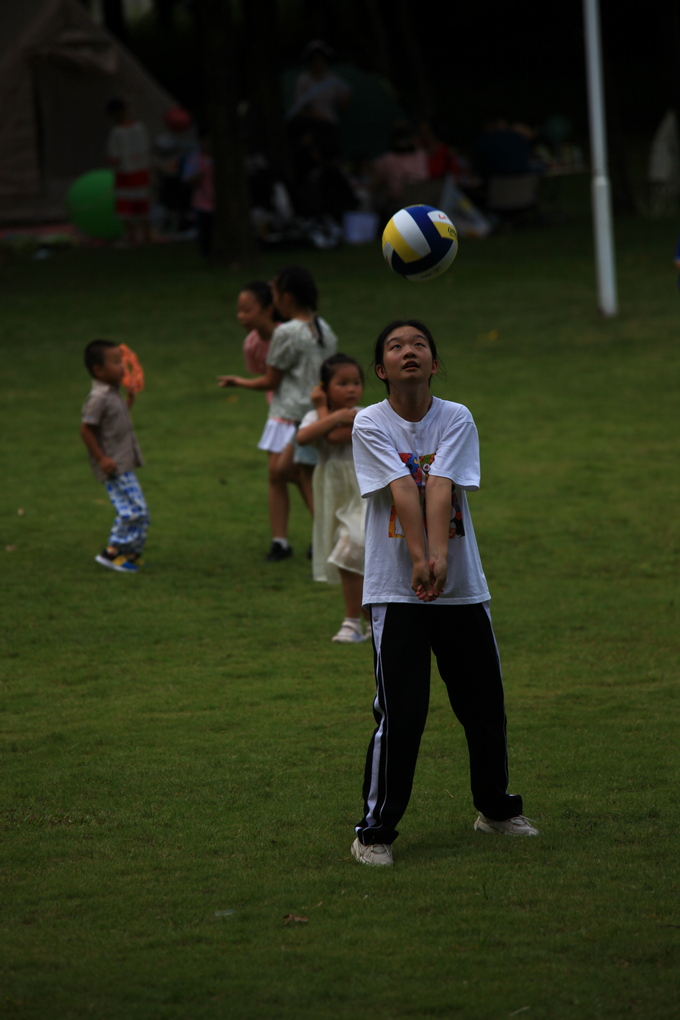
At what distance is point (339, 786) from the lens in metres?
4.93

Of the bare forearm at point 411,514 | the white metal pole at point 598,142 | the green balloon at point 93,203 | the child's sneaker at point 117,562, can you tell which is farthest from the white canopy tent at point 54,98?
the bare forearm at point 411,514

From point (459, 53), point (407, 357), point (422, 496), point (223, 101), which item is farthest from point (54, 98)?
point (459, 53)

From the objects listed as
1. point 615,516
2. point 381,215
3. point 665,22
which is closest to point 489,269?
point 381,215

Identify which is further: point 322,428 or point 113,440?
point 113,440

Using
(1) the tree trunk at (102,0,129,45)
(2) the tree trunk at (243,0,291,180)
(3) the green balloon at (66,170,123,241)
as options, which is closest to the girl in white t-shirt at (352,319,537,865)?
(2) the tree trunk at (243,0,291,180)

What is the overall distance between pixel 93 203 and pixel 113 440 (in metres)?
17.1

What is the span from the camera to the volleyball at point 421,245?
6.46 meters

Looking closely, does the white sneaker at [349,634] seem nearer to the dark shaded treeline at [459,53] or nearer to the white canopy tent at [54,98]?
the white canopy tent at [54,98]

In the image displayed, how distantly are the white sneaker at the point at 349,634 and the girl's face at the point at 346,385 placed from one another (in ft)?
3.75

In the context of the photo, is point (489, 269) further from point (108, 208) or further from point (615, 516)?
point (615, 516)

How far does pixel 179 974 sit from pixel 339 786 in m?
1.51

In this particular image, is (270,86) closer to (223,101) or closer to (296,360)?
(223,101)

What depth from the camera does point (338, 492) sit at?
269 inches

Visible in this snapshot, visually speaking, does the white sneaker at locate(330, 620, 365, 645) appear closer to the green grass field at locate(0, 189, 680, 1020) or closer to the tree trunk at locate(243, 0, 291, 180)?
the green grass field at locate(0, 189, 680, 1020)
